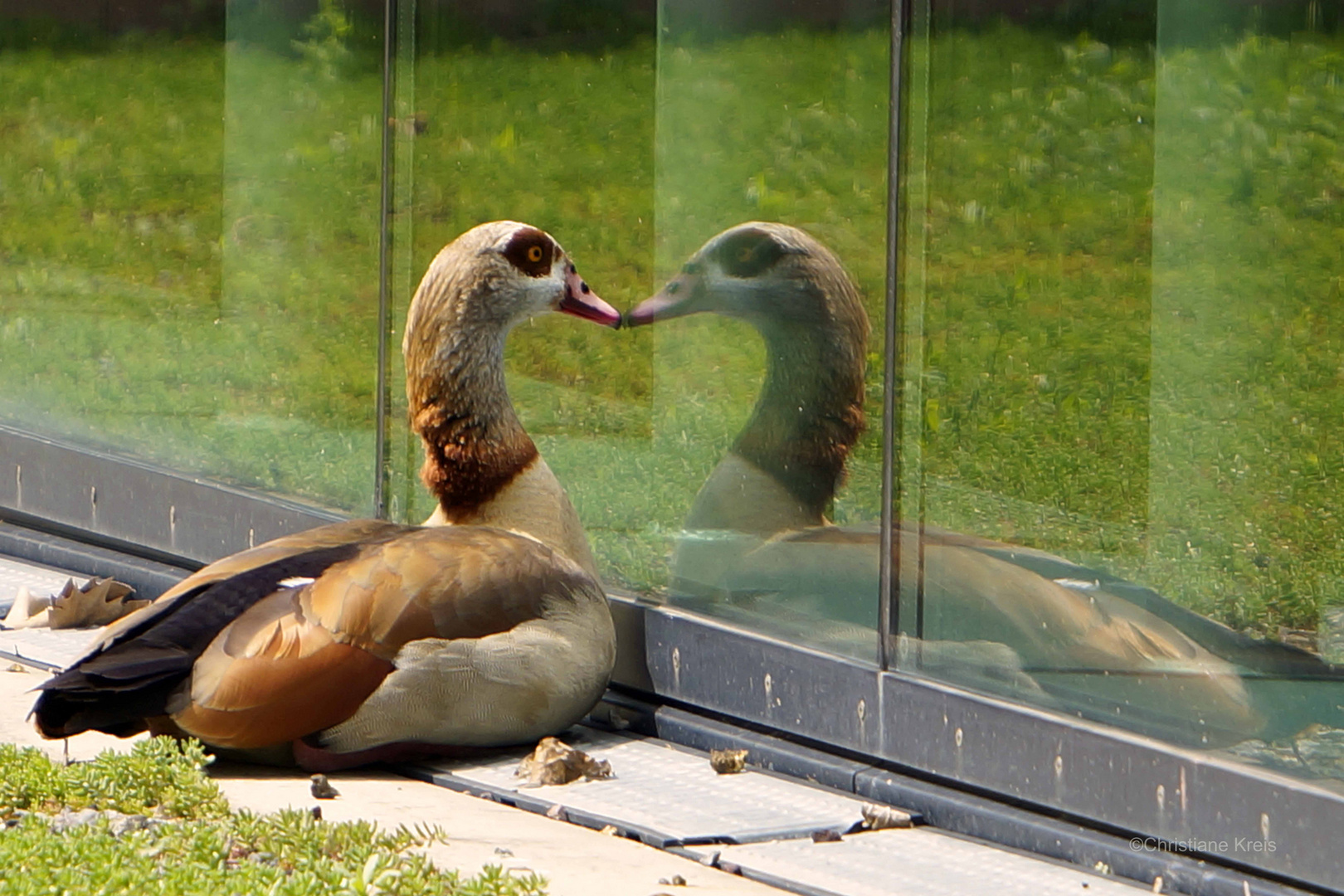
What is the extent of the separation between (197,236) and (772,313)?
305 cm

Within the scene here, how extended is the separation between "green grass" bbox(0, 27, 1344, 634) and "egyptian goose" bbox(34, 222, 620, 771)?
58 centimetres

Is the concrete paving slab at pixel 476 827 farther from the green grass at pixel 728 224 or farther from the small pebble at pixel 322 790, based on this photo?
the green grass at pixel 728 224

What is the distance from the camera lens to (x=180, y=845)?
406cm

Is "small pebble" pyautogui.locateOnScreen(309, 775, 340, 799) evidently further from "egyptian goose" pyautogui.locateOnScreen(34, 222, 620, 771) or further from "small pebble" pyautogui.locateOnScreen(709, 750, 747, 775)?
"small pebble" pyautogui.locateOnScreen(709, 750, 747, 775)

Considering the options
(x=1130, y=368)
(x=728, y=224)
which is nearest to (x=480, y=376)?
(x=728, y=224)

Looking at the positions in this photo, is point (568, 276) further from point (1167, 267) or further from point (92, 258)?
point (92, 258)

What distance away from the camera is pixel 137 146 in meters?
7.96

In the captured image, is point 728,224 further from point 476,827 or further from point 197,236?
point 197,236

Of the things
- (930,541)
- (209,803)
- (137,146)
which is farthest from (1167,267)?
(137,146)

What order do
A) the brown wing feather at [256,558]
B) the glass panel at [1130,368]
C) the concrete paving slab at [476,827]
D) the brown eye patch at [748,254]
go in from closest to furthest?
the concrete paving slab at [476,827]
the glass panel at [1130,368]
the brown wing feather at [256,558]
the brown eye patch at [748,254]

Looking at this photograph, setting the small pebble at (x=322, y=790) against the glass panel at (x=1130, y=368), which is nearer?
the glass panel at (x=1130, y=368)

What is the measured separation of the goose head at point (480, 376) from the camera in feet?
18.4

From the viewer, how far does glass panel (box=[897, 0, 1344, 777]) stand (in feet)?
14.0

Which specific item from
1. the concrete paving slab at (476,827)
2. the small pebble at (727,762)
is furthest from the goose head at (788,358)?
the concrete paving slab at (476,827)
